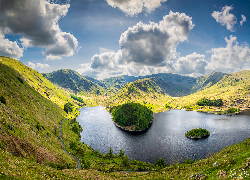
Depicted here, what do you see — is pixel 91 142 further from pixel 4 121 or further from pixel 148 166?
pixel 4 121

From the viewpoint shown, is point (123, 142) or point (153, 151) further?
point (123, 142)

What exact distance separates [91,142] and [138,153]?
56025 millimetres

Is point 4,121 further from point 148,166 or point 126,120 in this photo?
point 126,120

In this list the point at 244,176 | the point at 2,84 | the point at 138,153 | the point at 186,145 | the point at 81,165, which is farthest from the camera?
the point at 186,145

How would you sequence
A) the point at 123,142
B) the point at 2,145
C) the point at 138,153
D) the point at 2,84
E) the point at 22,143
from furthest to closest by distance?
the point at 123,142, the point at 138,153, the point at 2,84, the point at 22,143, the point at 2,145

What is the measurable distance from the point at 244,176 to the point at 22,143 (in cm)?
7797

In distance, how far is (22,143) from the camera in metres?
57.2

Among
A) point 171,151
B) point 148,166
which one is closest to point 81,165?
point 148,166

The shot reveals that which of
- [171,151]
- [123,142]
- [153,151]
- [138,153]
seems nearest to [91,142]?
[123,142]

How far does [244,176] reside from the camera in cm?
1562

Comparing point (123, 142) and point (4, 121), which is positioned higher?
point (4, 121)

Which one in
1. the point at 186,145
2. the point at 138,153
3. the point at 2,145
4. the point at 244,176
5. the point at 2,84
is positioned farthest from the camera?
the point at 186,145

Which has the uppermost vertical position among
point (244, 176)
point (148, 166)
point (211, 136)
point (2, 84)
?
point (2, 84)

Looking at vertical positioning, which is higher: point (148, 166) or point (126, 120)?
point (126, 120)
